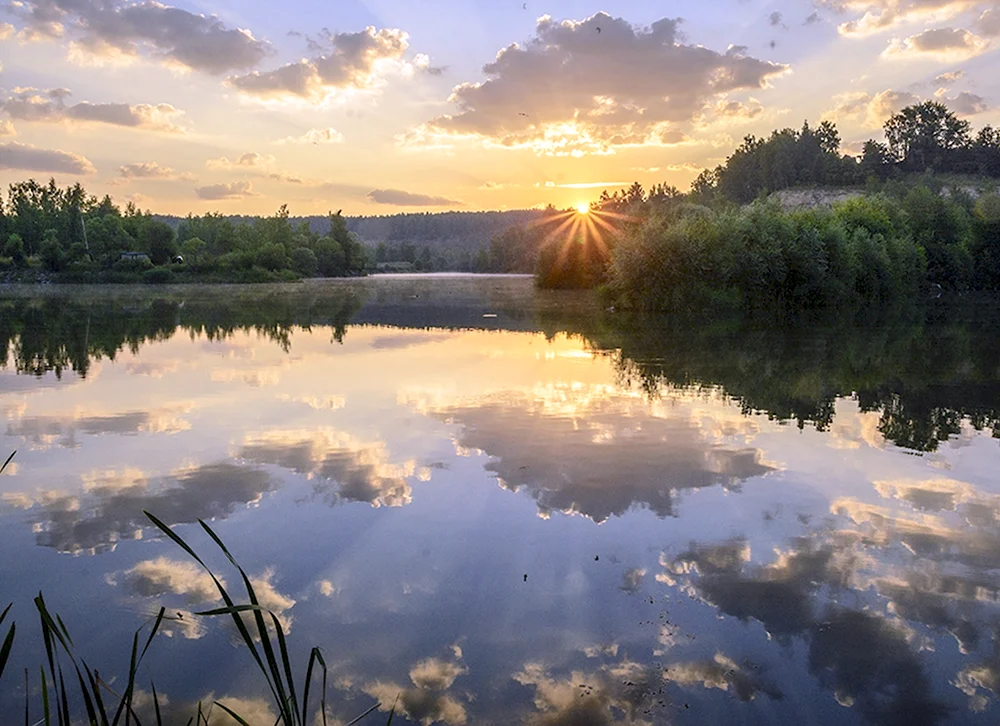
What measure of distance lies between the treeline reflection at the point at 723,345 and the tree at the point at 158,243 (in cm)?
6673

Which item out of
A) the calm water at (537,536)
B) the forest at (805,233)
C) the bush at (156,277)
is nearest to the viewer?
the calm water at (537,536)

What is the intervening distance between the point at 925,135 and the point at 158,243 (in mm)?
126782

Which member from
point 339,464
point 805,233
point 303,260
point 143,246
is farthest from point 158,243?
point 339,464

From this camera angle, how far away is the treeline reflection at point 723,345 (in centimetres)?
1947

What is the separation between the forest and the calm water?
28.1 metres

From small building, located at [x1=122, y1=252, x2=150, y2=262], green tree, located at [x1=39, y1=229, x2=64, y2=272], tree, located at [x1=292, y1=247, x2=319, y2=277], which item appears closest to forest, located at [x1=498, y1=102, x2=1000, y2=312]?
tree, located at [x1=292, y1=247, x2=319, y2=277]

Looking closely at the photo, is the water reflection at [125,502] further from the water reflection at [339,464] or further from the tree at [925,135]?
the tree at [925,135]

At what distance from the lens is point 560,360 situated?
27.1 m

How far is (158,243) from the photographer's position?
122875mm

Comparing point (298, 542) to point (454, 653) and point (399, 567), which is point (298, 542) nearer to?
point (399, 567)

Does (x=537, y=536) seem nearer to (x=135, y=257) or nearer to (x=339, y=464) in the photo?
(x=339, y=464)

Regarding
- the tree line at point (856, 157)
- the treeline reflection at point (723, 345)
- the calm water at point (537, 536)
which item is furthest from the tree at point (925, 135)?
the calm water at point (537, 536)

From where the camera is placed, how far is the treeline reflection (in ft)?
63.9

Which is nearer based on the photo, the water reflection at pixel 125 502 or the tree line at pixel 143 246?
the water reflection at pixel 125 502
